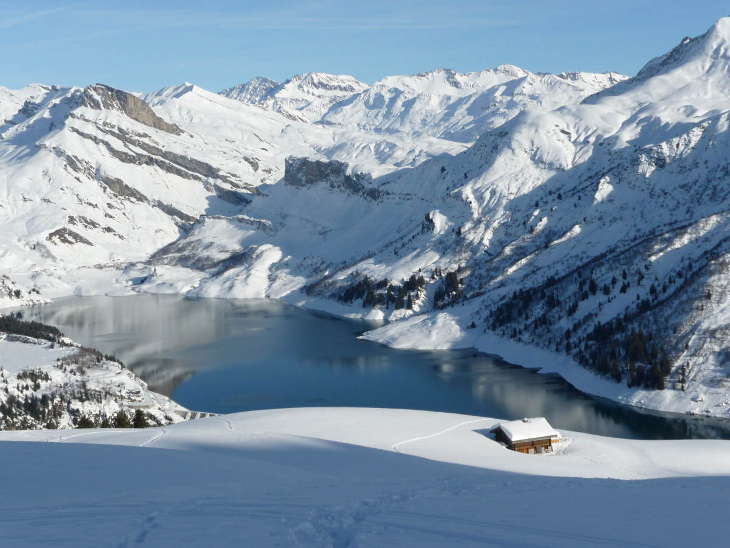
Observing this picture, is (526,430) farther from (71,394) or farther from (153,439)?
(71,394)

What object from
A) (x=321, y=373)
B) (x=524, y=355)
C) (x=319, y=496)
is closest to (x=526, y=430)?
(x=319, y=496)

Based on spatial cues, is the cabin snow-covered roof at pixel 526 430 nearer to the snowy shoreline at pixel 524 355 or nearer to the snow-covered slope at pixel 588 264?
the snowy shoreline at pixel 524 355

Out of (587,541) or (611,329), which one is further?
(611,329)

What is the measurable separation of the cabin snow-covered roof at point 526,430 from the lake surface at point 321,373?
66.1 feet

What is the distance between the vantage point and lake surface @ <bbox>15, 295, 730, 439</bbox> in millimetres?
80000

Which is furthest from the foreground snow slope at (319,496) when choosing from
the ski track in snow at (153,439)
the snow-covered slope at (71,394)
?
the snow-covered slope at (71,394)

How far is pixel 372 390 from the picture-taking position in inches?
3553

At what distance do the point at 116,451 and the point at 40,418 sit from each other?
50563mm

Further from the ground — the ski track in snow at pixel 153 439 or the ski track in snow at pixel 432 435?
the ski track in snow at pixel 153 439

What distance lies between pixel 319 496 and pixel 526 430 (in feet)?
108

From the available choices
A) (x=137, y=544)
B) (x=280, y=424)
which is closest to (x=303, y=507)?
(x=137, y=544)

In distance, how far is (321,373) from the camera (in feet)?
331

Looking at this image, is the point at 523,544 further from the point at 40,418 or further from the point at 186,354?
the point at 186,354

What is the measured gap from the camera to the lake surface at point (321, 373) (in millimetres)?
80000
